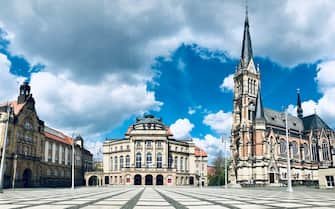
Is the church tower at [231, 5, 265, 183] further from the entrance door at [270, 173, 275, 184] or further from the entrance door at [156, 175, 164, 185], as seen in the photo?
the entrance door at [156, 175, 164, 185]

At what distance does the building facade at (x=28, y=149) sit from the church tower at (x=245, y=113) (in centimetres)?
5129

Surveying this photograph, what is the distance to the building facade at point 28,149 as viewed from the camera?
2502 inches

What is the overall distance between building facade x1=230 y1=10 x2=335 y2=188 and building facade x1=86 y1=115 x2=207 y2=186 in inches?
579

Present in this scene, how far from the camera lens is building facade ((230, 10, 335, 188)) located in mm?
85875

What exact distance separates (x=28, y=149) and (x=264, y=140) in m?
61.1

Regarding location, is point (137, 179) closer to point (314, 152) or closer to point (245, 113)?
point (245, 113)

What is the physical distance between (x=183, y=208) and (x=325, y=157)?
334 ft

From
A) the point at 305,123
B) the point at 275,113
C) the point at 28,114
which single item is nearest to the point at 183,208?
the point at 28,114

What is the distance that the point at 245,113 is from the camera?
307 feet

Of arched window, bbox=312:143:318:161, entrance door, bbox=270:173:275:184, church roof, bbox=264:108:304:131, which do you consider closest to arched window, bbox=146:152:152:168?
entrance door, bbox=270:173:275:184

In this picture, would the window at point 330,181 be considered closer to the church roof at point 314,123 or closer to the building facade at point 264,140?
the building facade at point 264,140

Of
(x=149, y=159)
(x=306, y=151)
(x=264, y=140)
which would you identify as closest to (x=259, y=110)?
(x=264, y=140)

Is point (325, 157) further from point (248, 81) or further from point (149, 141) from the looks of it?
point (149, 141)

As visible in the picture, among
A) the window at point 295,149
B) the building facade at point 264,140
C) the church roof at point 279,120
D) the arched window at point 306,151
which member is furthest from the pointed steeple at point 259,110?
the arched window at point 306,151
